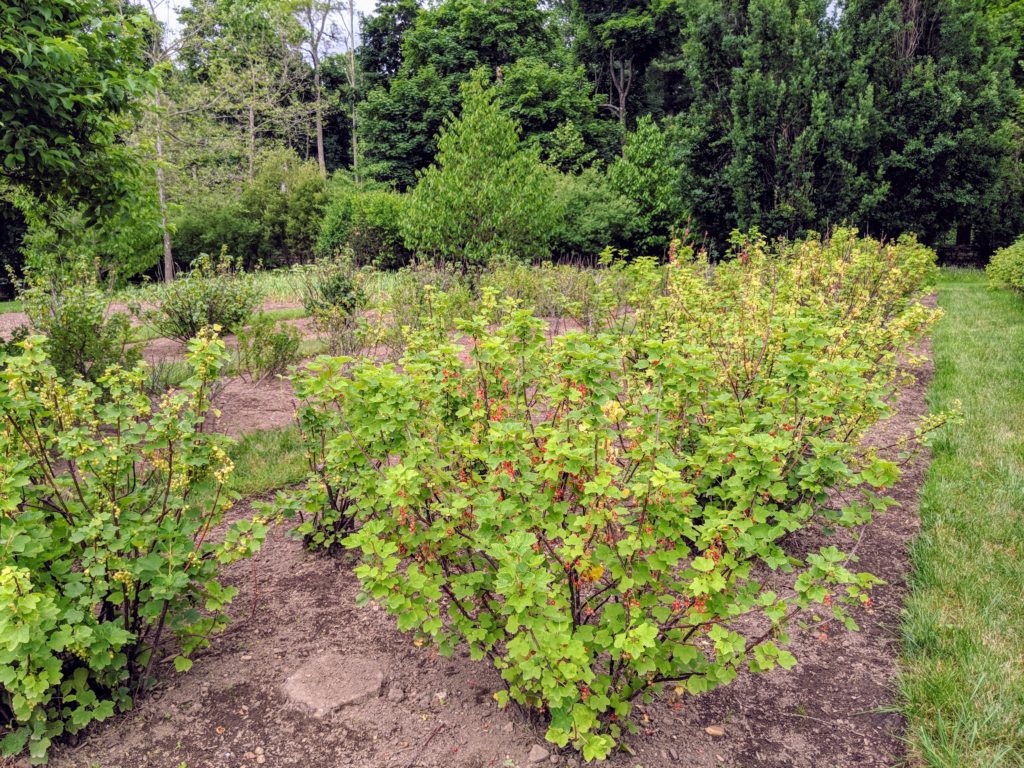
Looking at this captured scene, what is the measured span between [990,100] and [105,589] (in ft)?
64.5

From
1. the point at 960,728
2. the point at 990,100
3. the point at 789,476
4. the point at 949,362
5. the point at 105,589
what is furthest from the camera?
the point at 990,100

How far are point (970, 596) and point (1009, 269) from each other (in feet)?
36.0

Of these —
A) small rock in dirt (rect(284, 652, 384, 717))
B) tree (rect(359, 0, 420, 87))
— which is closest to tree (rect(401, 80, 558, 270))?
small rock in dirt (rect(284, 652, 384, 717))

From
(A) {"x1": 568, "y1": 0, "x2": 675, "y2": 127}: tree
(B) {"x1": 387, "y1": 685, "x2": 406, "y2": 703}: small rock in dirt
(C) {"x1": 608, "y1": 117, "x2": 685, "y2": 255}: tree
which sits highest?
(A) {"x1": 568, "y1": 0, "x2": 675, "y2": 127}: tree

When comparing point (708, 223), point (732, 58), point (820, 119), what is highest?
point (732, 58)

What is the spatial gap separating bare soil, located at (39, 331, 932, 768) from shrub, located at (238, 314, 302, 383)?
12.5ft

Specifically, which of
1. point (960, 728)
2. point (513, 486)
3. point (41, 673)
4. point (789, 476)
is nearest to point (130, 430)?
point (41, 673)

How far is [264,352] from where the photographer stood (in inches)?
251

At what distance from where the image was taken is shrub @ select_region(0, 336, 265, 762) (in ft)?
6.11

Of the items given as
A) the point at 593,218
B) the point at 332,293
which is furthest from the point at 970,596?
the point at 593,218

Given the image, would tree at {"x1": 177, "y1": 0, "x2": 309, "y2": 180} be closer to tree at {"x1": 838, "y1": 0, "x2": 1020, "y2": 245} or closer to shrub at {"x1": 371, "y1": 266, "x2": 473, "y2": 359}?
shrub at {"x1": 371, "y1": 266, "x2": 473, "y2": 359}

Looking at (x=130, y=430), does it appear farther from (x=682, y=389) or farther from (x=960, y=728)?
(x=960, y=728)

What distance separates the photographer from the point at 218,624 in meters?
2.47

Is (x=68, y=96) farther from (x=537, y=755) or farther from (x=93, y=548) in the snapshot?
(x=537, y=755)
